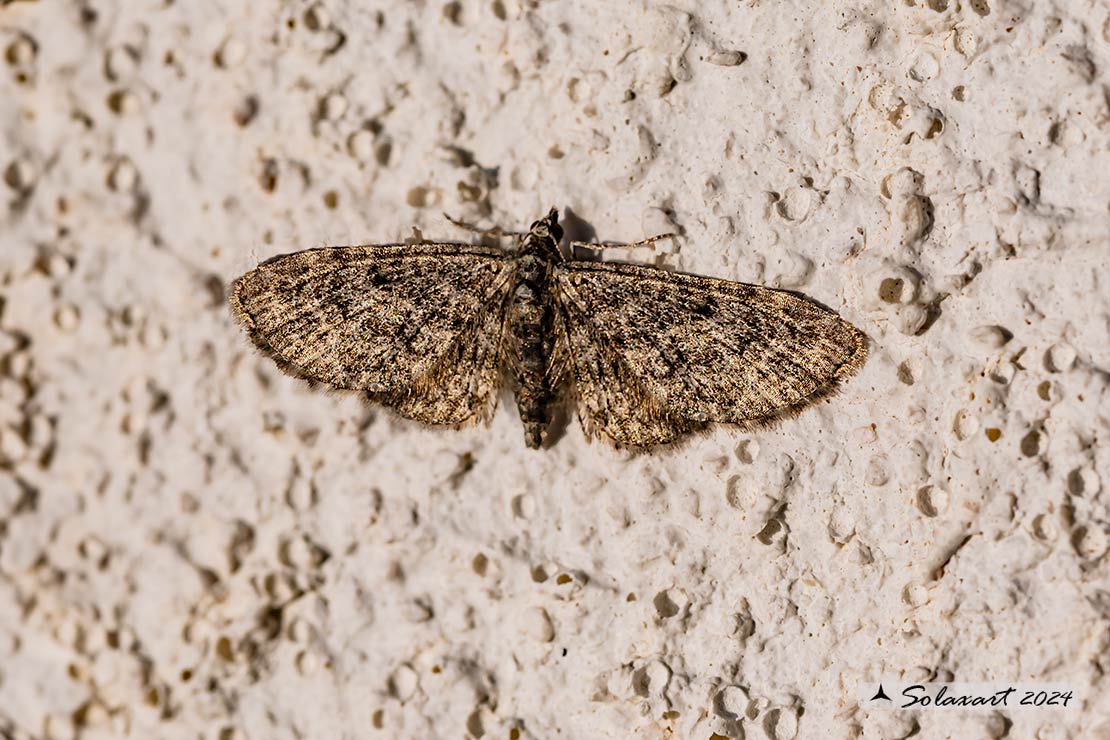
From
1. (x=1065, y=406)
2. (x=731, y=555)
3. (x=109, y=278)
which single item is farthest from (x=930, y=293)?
(x=109, y=278)

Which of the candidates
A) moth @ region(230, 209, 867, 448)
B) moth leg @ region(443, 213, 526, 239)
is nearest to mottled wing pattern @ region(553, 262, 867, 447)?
moth @ region(230, 209, 867, 448)

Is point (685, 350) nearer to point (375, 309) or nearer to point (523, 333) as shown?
point (523, 333)

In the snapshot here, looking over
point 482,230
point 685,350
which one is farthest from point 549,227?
point 685,350

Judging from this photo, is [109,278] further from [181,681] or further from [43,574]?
[181,681]

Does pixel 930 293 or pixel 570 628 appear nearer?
pixel 930 293

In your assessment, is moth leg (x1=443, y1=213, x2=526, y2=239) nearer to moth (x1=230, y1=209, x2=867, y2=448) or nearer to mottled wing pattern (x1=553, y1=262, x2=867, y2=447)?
moth (x1=230, y1=209, x2=867, y2=448)

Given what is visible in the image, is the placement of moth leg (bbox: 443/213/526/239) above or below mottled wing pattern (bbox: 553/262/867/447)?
above
